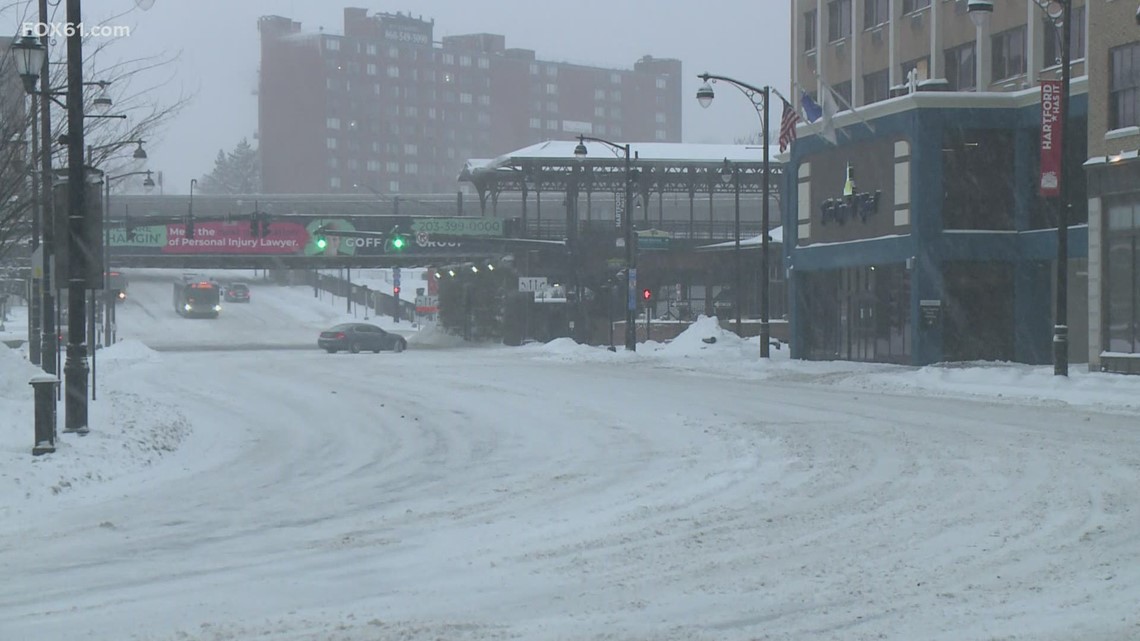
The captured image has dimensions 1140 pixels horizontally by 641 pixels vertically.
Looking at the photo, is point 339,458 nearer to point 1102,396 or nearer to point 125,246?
point 1102,396

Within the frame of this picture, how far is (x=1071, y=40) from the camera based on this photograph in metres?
36.5

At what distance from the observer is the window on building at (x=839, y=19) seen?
151 ft

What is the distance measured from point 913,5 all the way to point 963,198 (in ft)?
25.9

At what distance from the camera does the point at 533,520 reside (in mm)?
11289

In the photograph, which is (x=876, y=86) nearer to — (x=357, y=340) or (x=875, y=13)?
(x=875, y=13)

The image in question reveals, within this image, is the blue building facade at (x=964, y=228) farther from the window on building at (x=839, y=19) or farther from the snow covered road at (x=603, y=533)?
the snow covered road at (x=603, y=533)

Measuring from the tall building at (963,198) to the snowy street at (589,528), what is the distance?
16.1m

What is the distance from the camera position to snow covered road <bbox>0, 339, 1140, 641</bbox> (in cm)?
772

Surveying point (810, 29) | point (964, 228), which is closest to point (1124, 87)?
point (964, 228)

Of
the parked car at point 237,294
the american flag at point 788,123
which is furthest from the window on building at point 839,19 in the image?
the parked car at point 237,294

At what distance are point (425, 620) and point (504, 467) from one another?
7384 millimetres

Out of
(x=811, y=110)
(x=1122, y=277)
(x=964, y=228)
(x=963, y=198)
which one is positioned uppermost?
(x=811, y=110)

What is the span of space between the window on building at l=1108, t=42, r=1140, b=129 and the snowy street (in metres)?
10.7

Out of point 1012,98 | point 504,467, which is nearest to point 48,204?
point 504,467
